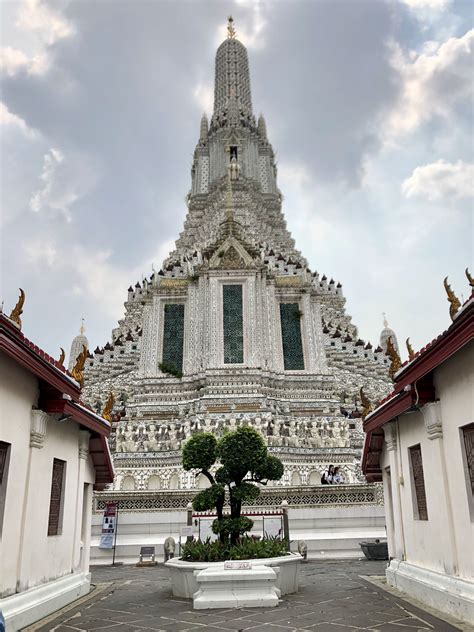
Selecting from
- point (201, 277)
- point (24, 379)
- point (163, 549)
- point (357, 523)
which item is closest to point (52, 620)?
point (24, 379)

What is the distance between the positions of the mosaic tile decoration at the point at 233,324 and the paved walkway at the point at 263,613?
20066 millimetres

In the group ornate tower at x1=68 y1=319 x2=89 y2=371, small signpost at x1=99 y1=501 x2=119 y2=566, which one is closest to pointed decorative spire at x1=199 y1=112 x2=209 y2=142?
ornate tower at x1=68 y1=319 x2=89 y2=371

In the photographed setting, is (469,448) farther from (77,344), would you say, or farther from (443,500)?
(77,344)

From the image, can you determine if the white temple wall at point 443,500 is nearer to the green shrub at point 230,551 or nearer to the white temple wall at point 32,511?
the green shrub at point 230,551

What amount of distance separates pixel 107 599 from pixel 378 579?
5.31 metres

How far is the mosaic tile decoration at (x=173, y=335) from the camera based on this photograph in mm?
32062

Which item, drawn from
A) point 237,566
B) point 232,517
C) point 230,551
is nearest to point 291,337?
point 232,517

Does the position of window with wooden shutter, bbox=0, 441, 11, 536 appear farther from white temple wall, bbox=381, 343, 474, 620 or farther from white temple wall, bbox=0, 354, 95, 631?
white temple wall, bbox=381, 343, 474, 620

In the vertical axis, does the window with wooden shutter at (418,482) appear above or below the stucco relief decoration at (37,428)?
below

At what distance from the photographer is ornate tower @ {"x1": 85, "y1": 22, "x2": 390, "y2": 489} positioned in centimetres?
2430

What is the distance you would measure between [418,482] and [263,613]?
3.08 metres

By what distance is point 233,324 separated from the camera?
31.8 metres

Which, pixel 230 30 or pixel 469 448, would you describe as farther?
pixel 230 30

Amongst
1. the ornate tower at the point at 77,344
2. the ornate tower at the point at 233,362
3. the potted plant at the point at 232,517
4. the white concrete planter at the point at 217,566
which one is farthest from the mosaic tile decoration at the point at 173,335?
the white concrete planter at the point at 217,566
